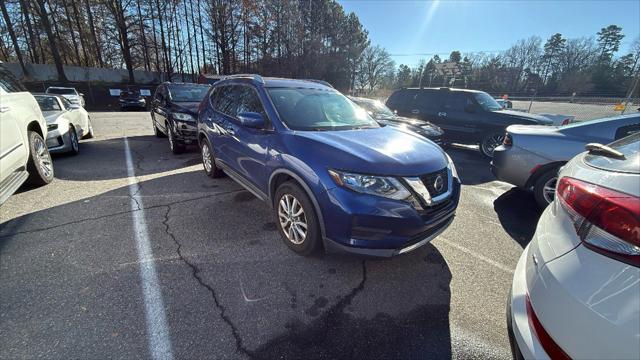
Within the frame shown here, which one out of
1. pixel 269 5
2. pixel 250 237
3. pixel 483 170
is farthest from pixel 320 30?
pixel 250 237

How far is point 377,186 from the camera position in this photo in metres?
2.21

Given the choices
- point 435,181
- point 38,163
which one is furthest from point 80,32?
point 435,181

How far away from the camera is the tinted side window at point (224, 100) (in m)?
3.98

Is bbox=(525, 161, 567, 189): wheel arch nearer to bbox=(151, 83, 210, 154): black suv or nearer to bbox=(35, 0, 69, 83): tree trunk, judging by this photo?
bbox=(151, 83, 210, 154): black suv

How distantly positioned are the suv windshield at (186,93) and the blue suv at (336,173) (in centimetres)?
433

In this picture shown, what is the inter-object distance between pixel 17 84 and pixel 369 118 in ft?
18.2

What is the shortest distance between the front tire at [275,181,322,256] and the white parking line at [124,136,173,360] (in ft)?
4.08

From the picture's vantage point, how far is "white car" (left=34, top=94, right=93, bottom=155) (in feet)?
18.8

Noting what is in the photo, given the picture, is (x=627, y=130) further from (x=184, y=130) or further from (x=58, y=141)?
(x=58, y=141)

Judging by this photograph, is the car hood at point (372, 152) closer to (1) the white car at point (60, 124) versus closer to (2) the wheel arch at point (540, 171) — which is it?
(2) the wheel arch at point (540, 171)

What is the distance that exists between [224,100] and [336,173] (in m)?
2.85

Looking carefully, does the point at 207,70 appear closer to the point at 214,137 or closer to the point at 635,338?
the point at 214,137

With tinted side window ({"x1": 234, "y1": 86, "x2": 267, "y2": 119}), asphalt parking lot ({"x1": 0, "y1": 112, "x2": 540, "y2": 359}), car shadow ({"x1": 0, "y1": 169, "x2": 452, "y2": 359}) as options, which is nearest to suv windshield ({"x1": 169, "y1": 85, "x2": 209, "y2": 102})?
asphalt parking lot ({"x1": 0, "y1": 112, "x2": 540, "y2": 359})

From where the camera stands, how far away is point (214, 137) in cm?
434
